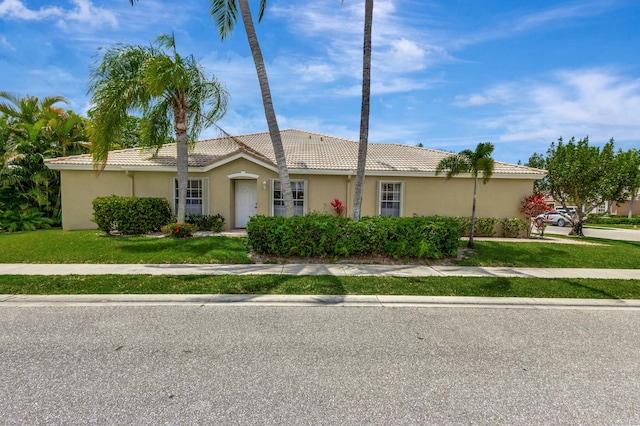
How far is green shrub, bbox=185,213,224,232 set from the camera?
13.4 meters

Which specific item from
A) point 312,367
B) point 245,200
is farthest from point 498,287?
point 245,200

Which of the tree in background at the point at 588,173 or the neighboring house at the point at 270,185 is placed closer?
the neighboring house at the point at 270,185

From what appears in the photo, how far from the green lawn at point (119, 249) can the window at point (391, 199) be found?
7.10 meters

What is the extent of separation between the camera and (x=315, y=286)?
639 centimetres

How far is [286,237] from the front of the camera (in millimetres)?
8750

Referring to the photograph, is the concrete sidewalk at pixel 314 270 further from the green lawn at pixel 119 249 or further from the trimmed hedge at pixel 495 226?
the trimmed hedge at pixel 495 226

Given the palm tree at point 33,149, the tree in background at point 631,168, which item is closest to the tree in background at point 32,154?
the palm tree at point 33,149

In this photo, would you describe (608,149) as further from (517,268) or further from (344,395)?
(344,395)

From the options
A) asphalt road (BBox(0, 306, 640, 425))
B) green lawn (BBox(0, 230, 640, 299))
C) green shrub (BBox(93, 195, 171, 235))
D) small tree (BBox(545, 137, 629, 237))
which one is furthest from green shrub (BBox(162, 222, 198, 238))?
small tree (BBox(545, 137, 629, 237))

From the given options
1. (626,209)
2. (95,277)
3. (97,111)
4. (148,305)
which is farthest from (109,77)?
(626,209)

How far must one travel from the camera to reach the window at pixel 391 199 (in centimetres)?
1449

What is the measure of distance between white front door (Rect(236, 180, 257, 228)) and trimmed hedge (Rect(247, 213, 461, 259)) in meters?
5.39

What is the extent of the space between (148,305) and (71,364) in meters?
2.00

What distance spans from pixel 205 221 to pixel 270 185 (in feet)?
10.6
